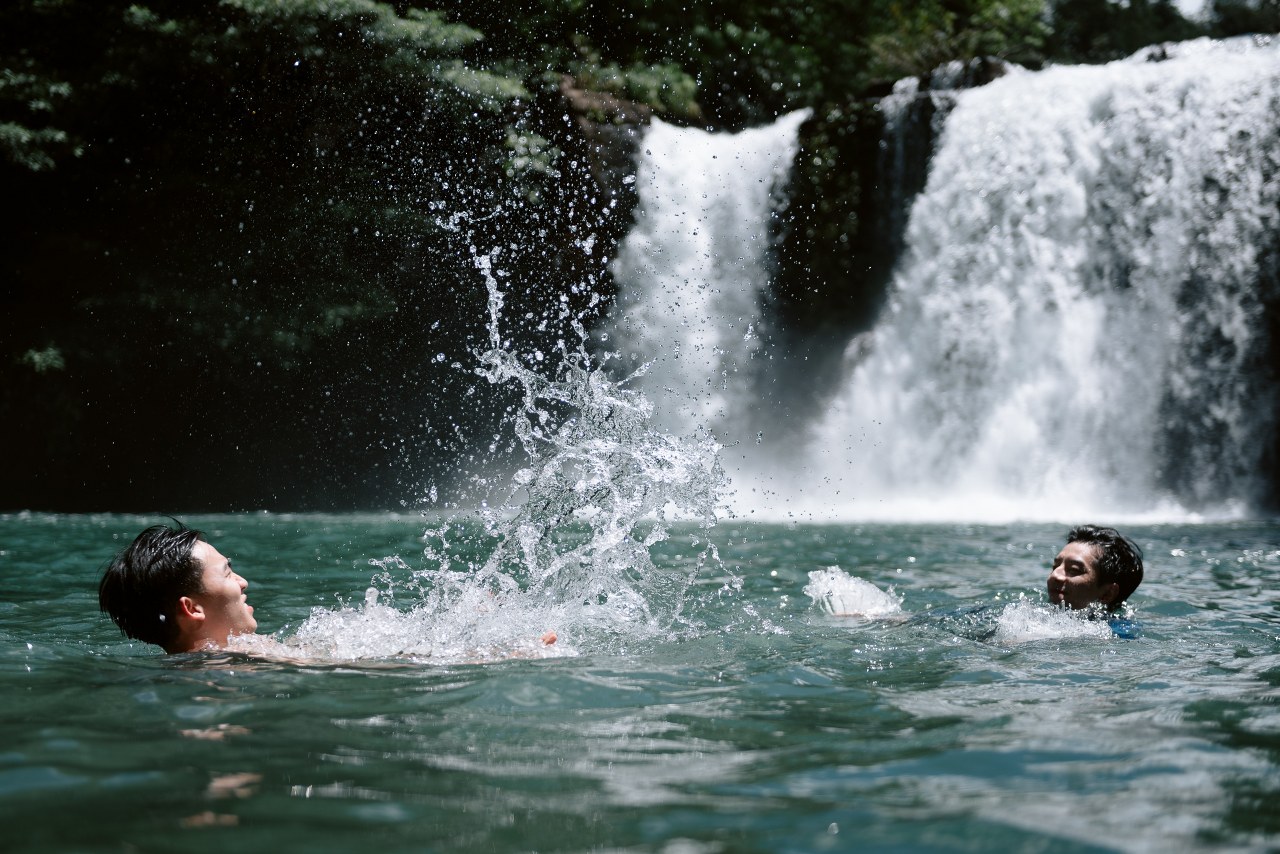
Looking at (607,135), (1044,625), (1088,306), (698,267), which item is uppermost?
(607,135)

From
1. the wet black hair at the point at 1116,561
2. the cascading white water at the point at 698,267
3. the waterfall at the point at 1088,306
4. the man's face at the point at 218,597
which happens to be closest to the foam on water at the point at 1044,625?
the wet black hair at the point at 1116,561

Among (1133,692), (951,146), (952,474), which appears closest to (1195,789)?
(1133,692)

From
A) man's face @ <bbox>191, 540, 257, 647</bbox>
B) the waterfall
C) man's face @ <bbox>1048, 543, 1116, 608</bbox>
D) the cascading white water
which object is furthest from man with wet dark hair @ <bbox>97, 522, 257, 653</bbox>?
the cascading white water

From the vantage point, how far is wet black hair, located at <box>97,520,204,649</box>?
167 inches

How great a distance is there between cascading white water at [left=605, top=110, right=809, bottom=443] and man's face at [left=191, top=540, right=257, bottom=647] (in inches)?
551

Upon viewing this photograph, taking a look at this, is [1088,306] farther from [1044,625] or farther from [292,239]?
[1044,625]

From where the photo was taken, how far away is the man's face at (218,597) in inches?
170

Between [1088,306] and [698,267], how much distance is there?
5.72 metres

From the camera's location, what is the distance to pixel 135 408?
1806cm

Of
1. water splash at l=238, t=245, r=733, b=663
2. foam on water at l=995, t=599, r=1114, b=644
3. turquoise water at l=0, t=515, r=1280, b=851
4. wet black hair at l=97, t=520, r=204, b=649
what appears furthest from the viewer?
foam on water at l=995, t=599, r=1114, b=644

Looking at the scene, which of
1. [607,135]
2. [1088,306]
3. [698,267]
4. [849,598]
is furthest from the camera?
[698,267]

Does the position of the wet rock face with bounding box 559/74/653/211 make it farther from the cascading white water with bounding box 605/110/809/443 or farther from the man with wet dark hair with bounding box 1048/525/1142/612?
the man with wet dark hair with bounding box 1048/525/1142/612

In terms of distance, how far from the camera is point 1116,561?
5.41 m

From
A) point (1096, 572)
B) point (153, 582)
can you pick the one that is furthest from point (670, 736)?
point (1096, 572)
